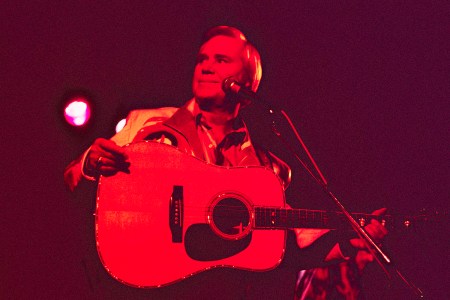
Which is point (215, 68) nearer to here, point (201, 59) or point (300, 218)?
point (201, 59)

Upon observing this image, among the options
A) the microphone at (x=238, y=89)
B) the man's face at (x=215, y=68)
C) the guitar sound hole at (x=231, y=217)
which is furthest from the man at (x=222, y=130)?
the guitar sound hole at (x=231, y=217)

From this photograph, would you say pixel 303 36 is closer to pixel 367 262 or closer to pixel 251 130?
pixel 251 130

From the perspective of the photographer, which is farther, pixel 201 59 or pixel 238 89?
pixel 201 59

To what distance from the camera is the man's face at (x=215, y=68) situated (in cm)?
266

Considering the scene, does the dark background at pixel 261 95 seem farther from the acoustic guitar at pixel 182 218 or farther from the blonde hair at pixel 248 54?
the acoustic guitar at pixel 182 218

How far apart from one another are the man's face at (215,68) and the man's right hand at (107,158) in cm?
73

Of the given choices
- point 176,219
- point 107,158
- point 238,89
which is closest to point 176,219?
point 176,219

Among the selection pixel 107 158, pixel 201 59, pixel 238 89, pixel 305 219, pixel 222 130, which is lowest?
pixel 305 219

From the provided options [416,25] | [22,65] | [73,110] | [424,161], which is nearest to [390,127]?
[424,161]

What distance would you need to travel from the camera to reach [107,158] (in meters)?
2.04

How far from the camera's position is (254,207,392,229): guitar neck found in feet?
7.72

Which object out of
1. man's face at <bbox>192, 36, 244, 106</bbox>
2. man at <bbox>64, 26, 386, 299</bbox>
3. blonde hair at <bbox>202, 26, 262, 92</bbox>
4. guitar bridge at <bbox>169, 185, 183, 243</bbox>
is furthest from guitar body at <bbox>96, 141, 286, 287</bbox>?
blonde hair at <bbox>202, 26, 262, 92</bbox>

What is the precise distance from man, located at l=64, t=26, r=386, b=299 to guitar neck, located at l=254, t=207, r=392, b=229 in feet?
0.30

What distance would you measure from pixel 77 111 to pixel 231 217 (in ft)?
3.16
